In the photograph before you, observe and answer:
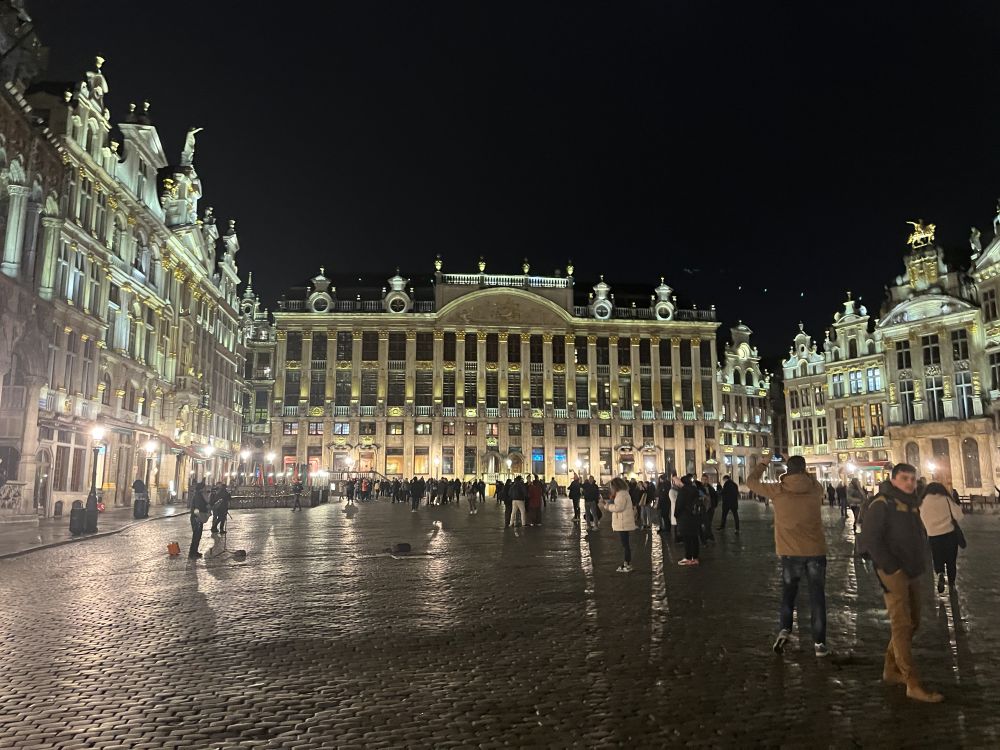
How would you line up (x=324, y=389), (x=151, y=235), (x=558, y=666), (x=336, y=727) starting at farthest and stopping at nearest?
(x=324, y=389) < (x=151, y=235) < (x=558, y=666) < (x=336, y=727)

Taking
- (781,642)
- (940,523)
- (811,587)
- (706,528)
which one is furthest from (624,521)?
(706,528)

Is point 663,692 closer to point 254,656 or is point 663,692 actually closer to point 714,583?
point 254,656

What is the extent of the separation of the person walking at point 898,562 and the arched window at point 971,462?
5287 centimetres

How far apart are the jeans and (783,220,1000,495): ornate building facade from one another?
139 feet

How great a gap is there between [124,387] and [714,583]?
3572cm

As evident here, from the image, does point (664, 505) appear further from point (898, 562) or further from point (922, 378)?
point (922, 378)

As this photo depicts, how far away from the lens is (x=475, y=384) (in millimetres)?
76062

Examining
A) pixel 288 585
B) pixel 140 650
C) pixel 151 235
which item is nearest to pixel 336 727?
pixel 140 650

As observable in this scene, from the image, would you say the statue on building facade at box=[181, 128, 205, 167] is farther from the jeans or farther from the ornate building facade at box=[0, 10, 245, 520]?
the jeans

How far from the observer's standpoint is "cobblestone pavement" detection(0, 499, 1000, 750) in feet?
17.5

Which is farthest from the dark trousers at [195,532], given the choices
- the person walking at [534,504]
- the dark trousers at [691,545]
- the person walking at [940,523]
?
the person walking at [940,523]

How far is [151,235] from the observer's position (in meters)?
43.2

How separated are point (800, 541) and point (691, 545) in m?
7.64

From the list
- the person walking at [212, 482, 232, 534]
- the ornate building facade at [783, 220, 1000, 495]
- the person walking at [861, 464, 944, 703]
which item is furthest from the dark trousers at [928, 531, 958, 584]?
the ornate building facade at [783, 220, 1000, 495]
